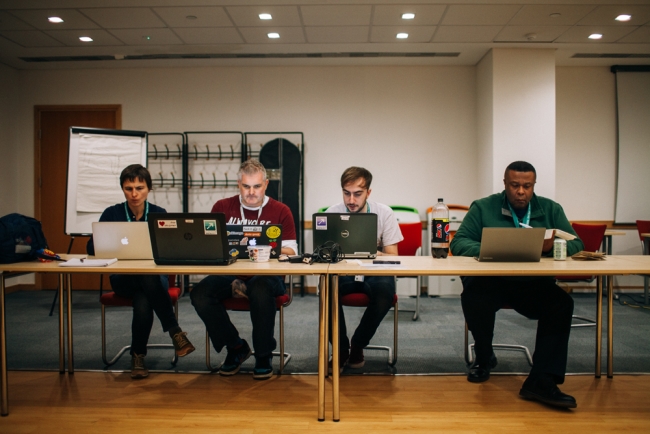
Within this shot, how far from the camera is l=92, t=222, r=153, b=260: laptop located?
243cm

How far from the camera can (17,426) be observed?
2.03 meters

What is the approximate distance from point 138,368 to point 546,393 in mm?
2135

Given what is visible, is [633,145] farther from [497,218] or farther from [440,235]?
[440,235]

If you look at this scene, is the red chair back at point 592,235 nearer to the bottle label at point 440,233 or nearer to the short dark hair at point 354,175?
the bottle label at point 440,233

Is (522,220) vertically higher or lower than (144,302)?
higher

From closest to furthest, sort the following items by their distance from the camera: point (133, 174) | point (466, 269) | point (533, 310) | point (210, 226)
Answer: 1. point (466, 269)
2. point (210, 226)
3. point (533, 310)
4. point (133, 174)

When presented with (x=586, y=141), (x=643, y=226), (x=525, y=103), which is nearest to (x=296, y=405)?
(x=525, y=103)

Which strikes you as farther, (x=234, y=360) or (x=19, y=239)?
(x=234, y=360)

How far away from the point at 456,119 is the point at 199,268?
4.45 metres

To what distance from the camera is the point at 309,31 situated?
4.62 meters

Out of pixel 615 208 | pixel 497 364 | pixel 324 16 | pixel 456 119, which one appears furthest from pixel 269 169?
pixel 615 208

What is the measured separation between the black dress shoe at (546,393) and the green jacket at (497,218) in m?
0.73

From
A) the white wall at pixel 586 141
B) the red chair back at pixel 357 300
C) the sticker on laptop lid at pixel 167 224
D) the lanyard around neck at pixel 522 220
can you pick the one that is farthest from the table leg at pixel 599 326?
the white wall at pixel 586 141

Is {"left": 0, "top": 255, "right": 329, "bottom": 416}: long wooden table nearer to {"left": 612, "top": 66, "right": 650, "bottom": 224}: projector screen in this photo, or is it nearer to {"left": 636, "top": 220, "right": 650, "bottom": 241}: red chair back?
{"left": 636, "top": 220, "right": 650, "bottom": 241}: red chair back
